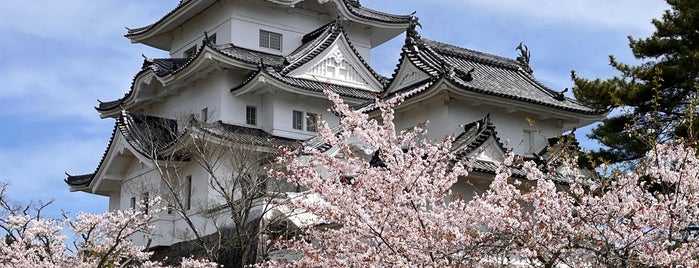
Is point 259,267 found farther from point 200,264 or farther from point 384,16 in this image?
point 384,16

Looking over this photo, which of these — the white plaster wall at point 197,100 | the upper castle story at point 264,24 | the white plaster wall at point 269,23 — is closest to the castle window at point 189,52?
the upper castle story at point 264,24

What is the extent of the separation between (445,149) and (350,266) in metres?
1.83

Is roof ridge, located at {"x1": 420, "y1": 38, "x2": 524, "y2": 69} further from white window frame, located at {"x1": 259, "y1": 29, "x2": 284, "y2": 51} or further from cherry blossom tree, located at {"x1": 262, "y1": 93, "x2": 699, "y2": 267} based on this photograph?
cherry blossom tree, located at {"x1": 262, "y1": 93, "x2": 699, "y2": 267}

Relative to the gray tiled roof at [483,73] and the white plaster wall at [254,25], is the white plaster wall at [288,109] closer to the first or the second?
the white plaster wall at [254,25]

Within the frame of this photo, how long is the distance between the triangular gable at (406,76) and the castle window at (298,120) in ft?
14.2

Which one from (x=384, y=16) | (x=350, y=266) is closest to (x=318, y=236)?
(x=350, y=266)

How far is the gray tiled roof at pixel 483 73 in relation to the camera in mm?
19688

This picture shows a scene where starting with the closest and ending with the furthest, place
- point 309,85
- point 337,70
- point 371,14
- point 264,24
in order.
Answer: point 309,85, point 337,70, point 264,24, point 371,14

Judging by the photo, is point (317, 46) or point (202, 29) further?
point (202, 29)

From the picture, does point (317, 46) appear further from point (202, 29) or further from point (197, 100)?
point (202, 29)

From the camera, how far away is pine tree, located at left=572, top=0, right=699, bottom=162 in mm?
17156

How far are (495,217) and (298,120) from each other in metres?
16.5

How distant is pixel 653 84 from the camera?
17.1m

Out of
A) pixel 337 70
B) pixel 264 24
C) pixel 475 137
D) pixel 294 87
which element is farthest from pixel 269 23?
pixel 475 137
